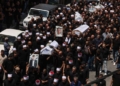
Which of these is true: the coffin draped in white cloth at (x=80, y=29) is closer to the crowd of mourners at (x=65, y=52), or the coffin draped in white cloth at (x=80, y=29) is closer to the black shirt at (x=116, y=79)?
the crowd of mourners at (x=65, y=52)

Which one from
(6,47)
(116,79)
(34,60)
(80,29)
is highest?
(116,79)

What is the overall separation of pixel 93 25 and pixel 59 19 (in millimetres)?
2357

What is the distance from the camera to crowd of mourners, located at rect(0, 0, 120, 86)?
44.7 ft

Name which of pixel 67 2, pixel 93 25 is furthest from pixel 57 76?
pixel 67 2

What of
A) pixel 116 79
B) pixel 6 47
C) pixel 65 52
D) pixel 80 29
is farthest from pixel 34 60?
pixel 116 79

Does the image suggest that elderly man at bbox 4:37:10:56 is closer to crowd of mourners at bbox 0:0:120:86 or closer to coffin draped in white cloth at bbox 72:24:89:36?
crowd of mourners at bbox 0:0:120:86

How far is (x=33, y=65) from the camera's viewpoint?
→ 1478 cm

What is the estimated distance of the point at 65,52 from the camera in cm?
1578

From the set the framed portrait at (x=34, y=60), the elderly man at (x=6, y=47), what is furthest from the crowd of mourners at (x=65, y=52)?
the framed portrait at (x=34, y=60)

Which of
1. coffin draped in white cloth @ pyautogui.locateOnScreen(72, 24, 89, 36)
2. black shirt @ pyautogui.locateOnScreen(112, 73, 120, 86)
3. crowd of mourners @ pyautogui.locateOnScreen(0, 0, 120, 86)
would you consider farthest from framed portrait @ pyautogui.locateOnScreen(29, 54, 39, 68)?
black shirt @ pyautogui.locateOnScreen(112, 73, 120, 86)

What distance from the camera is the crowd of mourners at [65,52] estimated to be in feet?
44.7

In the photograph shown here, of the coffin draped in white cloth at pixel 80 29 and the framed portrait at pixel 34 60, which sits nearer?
the framed portrait at pixel 34 60

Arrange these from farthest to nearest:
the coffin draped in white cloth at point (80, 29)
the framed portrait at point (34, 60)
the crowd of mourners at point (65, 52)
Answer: the coffin draped in white cloth at point (80, 29) → the framed portrait at point (34, 60) → the crowd of mourners at point (65, 52)

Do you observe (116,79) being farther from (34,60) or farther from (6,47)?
(6,47)
